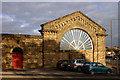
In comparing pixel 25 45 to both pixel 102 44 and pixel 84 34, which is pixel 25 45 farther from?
pixel 102 44

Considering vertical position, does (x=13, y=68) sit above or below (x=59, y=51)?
below

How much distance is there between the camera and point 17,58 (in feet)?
70.0

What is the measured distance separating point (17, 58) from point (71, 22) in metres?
10.2

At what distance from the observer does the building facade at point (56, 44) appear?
21.2 metres

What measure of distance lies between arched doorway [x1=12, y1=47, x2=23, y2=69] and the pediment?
16.2ft

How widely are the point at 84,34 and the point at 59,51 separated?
17.7ft

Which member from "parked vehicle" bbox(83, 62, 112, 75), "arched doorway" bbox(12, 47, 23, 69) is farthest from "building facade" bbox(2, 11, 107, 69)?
"parked vehicle" bbox(83, 62, 112, 75)

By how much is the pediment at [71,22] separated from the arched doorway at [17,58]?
493 cm

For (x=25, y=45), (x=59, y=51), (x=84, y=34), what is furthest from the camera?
(x=84, y=34)

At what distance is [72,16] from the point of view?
952 inches

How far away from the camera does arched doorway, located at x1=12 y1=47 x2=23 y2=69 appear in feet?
69.6

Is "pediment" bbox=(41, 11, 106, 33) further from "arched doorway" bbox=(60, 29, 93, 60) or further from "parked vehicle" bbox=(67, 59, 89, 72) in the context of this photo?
"parked vehicle" bbox=(67, 59, 89, 72)

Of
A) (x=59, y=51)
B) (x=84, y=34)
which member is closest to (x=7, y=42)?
(x=59, y=51)

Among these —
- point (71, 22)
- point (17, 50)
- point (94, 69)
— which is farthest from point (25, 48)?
point (94, 69)
